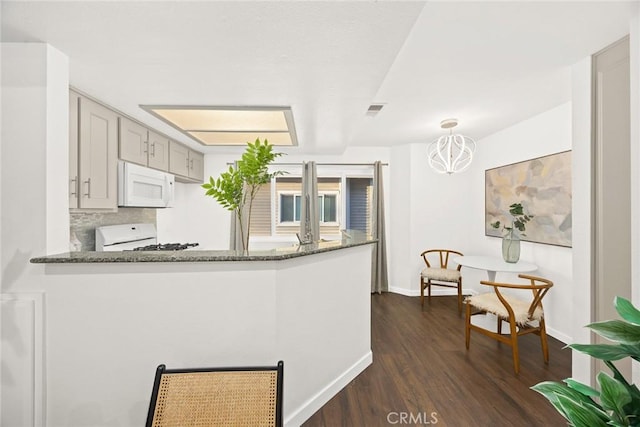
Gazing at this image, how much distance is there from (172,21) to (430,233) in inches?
161

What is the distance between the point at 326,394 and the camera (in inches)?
74.7

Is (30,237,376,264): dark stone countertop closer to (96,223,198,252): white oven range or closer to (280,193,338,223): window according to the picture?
(96,223,198,252): white oven range

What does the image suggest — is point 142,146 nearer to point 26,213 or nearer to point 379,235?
point 26,213

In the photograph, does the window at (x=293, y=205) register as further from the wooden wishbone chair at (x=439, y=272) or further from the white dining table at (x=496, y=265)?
the white dining table at (x=496, y=265)

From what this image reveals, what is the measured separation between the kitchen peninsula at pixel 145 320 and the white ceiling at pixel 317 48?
3.82 ft

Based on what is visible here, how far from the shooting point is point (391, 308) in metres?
3.74

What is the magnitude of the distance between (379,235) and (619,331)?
3.56 metres

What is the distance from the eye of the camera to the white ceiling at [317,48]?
1271 mm

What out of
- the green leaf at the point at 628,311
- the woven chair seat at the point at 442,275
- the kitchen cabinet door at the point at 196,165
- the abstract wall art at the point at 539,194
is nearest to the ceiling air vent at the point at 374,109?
the abstract wall art at the point at 539,194

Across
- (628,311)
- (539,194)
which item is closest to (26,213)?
(628,311)

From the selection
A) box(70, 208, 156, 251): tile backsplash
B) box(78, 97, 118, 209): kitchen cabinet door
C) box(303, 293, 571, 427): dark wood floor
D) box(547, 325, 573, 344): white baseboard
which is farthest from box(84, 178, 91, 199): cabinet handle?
box(547, 325, 573, 344): white baseboard

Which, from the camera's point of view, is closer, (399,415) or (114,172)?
(399,415)

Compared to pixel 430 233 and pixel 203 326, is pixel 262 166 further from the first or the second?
pixel 430 233

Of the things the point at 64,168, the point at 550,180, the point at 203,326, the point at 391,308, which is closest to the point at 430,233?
the point at 391,308
